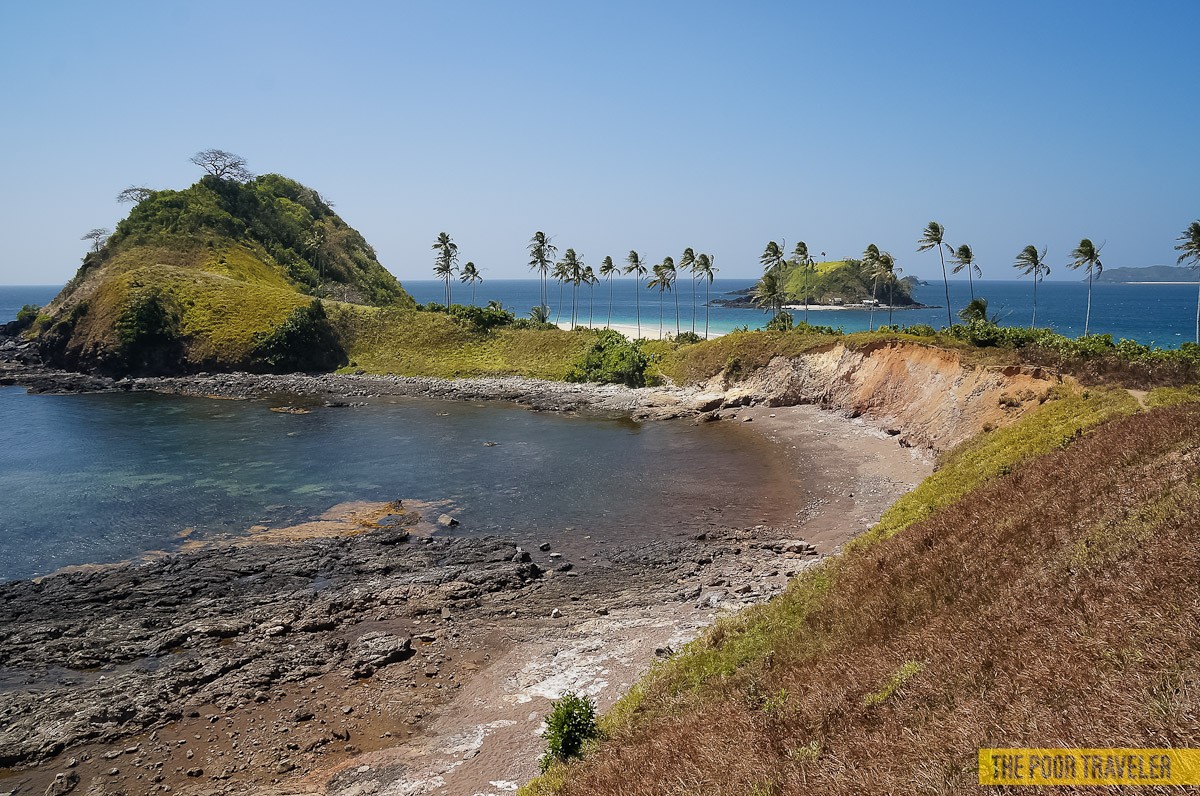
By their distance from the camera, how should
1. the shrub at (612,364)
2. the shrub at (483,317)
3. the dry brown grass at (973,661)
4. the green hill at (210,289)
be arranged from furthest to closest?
the shrub at (483,317), the green hill at (210,289), the shrub at (612,364), the dry brown grass at (973,661)

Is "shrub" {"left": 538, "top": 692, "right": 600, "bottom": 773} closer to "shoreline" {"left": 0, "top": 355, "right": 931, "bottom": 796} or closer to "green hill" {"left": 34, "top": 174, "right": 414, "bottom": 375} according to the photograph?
"shoreline" {"left": 0, "top": 355, "right": 931, "bottom": 796}

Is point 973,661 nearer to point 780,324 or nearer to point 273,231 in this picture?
point 780,324

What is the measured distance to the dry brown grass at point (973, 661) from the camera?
882cm

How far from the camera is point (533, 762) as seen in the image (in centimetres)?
1728

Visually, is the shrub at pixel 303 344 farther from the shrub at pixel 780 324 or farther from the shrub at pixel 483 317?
the shrub at pixel 780 324

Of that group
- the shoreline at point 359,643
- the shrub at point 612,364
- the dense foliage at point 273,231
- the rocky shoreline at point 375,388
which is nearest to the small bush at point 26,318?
the dense foliage at point 273,231

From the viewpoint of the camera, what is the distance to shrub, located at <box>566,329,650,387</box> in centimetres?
8012

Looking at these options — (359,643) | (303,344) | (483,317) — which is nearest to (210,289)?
(303,344)

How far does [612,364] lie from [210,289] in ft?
212

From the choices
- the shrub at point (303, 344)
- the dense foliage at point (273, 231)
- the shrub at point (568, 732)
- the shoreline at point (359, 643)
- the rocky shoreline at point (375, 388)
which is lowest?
the shoreline at point (359, 643)

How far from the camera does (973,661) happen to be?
37.2ft

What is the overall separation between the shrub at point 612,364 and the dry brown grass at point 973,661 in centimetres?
6095

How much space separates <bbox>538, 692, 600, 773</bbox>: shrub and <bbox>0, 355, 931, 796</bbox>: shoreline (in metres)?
1.90

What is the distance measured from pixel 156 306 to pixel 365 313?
27.6 metres
